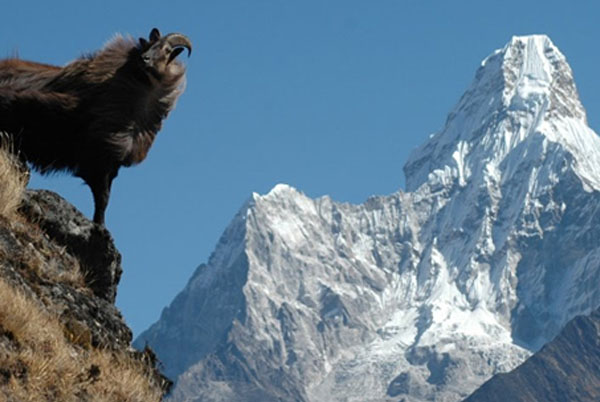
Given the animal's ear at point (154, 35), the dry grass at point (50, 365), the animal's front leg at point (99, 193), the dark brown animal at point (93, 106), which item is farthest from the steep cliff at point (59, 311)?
the animal's ear at point (154, 35)

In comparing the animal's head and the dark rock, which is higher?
the animal's head

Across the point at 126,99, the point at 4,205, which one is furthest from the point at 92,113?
the point at 4,205

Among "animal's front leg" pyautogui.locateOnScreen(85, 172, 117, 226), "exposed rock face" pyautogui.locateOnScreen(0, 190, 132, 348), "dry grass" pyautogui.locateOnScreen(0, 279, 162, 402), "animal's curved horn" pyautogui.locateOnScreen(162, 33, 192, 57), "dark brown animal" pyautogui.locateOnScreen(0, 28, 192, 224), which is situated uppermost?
"animal's curved horn" pyautogui.locateOnScreen(162, 33, 192, 57)

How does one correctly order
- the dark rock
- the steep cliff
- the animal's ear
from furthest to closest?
the animal's ear < the dark rock < the steep cliff

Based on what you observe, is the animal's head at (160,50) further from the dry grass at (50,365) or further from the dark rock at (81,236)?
the dry grass at (50,365)

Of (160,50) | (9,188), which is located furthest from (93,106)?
(9,188)

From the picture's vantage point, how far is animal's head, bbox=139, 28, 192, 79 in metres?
12.7

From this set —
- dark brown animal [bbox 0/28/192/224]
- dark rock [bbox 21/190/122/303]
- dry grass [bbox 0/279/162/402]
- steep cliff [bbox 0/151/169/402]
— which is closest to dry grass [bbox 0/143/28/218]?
steep cliff [bbox 0/151/169/402]

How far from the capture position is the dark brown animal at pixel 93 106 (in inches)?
495

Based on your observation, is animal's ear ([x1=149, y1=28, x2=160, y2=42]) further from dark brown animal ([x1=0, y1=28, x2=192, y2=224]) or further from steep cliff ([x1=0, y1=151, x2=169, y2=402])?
steep cliff ([x1=0, y1=151, x2=169, y2=402])

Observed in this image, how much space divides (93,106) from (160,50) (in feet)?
2.52

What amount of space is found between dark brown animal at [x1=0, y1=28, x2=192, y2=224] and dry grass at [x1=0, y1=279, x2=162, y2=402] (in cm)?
280


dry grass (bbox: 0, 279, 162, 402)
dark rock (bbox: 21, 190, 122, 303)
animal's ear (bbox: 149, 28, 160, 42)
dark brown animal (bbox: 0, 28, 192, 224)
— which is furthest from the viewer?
animal's ear (bbox: 149, 28, 160, 42)

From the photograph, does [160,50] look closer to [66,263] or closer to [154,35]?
[154,35]
